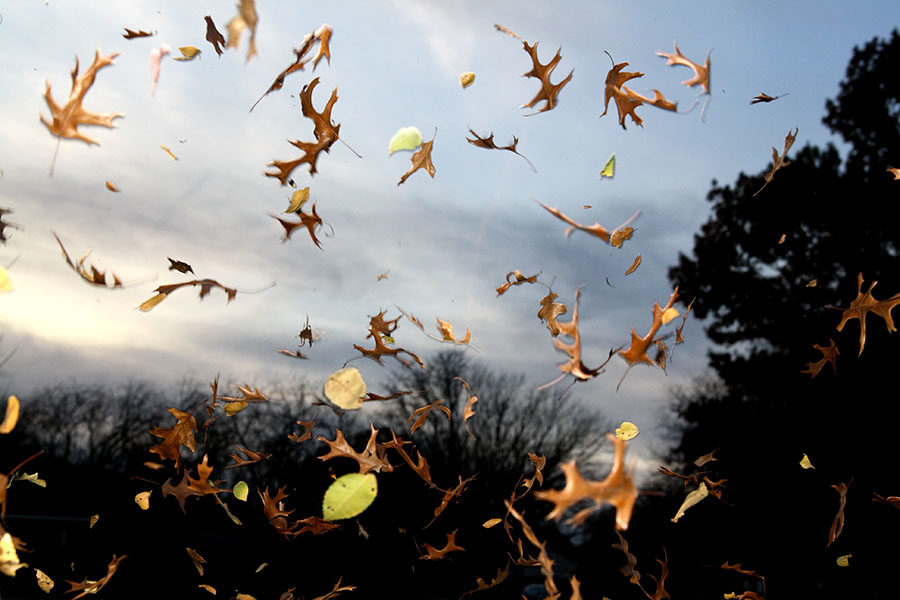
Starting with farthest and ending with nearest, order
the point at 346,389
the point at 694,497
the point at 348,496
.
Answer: the point at 694,497, the point at 346,389, the point at 348,496

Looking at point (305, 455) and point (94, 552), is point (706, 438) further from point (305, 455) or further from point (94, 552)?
point (94, 552)

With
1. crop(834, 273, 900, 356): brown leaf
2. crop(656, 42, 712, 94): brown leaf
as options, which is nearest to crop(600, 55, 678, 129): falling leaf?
crop(656, 42, 712, 94): brown leaf

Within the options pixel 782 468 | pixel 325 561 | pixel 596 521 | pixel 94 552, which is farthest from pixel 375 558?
pixel 596 521

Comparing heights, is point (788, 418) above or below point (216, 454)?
above

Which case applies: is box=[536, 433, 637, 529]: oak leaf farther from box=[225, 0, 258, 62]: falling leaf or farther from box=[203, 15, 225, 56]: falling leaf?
box=[203, 15, 225, 56]: falling leaf

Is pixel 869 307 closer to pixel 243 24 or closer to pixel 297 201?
pixel 297 201

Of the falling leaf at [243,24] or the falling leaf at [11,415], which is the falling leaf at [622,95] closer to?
the falling leaf at [243,24]

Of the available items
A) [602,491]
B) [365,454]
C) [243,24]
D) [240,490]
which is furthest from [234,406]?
[602,491]
